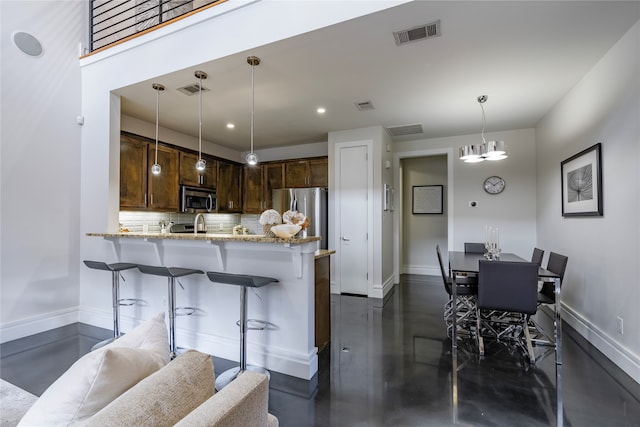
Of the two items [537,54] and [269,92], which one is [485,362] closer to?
[537,54]

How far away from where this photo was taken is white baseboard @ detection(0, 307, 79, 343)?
3.13 meters

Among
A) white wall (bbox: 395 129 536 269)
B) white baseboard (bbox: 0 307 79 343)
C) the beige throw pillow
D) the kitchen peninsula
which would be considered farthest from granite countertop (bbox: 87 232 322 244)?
white wall (bbox: 395 129 536 269)

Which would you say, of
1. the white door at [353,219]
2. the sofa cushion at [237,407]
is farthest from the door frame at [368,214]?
the sofa cushion at [237,407]

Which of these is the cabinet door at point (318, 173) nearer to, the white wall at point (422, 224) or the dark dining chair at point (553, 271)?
the white wall at point (422, 224)

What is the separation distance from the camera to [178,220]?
537 centimetres

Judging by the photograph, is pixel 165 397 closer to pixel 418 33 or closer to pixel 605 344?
pixel 418 33

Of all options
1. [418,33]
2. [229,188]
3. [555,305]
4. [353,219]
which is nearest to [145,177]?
[229,188]

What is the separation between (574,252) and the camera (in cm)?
348

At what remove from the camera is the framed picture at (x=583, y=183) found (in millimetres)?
2929

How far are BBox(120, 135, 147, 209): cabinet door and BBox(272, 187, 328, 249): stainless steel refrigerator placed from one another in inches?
93.6

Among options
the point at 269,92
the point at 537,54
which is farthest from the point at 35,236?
the point at 537,54

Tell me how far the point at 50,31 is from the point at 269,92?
2639mm

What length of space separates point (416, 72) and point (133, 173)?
3881mm

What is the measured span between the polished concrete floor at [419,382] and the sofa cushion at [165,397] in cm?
118
